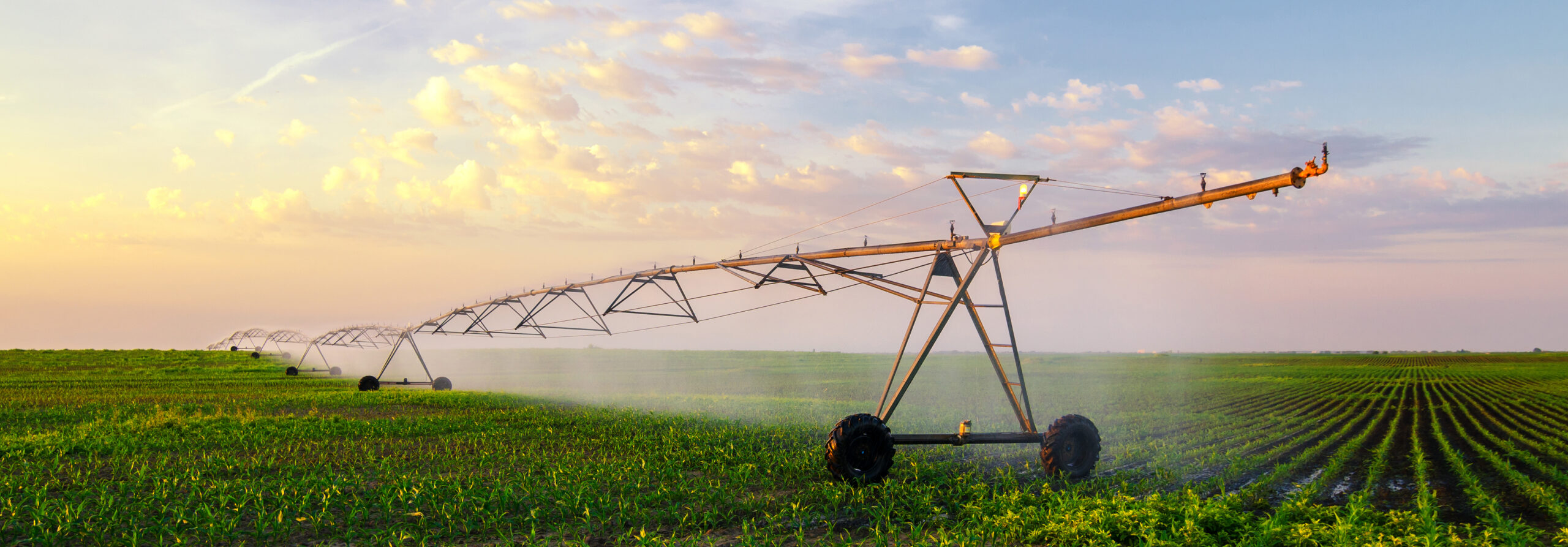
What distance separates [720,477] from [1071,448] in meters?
6.62

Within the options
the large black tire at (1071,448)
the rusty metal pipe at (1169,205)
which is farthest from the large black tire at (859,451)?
the rusty metal pipe at (1169,205)

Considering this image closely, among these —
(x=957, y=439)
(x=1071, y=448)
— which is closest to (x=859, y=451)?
(x=957, y=439)

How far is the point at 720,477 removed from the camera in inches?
543

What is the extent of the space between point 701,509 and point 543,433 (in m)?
10.4

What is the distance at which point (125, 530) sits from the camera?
9.92 m

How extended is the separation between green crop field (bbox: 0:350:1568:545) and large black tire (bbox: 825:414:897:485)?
319 millimetres

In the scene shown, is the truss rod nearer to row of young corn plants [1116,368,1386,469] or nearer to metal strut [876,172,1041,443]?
metal strut [876,172,1041,443]

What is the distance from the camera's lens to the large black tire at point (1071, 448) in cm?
1357

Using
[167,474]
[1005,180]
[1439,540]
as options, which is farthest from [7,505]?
[1439,540]

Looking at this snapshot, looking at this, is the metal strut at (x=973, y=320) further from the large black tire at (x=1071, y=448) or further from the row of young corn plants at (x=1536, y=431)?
the row of young corn plants at (x=1536, y=431)

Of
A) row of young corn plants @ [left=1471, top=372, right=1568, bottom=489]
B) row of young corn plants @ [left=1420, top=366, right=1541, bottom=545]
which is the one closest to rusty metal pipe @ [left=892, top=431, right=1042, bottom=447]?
row of young corn plants @ [left=1420, top=366, right=1541, bottom=545]

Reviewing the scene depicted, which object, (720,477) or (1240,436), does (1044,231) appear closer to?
(720,477)

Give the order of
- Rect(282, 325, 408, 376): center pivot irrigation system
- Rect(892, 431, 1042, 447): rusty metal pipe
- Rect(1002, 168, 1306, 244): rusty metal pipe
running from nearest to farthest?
1. Rect(1002, 168, 1306, 244): rusty metal pipe
2. Rect(892, 431, 1042, 447): rusty metal pipe
3. Rect(282, 325, 408, 376): center pivot irrigation system

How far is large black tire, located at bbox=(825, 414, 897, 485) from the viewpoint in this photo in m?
12.7
